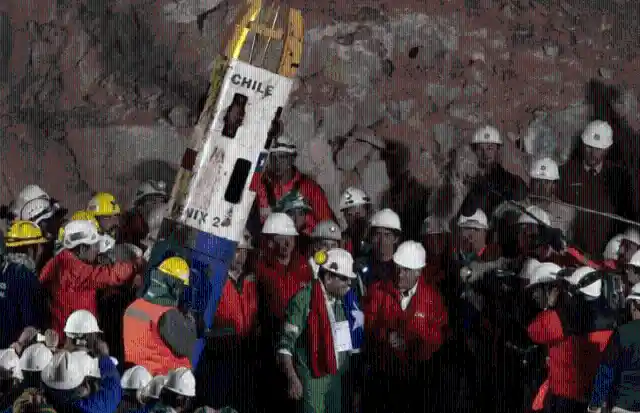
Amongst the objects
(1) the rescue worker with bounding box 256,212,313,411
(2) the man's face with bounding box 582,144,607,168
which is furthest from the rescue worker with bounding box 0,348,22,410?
(2) the man's face with bounding box 582,144,607,168

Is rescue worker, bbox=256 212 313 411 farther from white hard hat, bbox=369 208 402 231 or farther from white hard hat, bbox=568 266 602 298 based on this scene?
white hard hat, bbox=568 266 602 298

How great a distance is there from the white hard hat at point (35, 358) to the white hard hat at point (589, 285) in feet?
13.1

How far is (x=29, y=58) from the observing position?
52.3 feet

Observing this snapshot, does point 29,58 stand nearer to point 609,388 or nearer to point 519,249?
point 519,249

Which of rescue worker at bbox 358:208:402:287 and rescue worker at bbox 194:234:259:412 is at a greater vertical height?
rescue worker at bbox 358:208:402:287

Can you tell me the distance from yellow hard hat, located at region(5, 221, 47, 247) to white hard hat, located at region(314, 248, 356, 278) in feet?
8.59

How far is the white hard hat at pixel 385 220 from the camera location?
12047 mm

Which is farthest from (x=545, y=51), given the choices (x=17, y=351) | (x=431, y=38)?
(x=17, y=351)

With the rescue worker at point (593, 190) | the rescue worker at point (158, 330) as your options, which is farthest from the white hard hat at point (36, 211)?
the rescue worker at point (593, 190)

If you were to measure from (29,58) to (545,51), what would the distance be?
5.98 m

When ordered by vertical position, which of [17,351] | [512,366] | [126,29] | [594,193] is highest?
[126,29]

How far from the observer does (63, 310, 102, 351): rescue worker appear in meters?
10.1

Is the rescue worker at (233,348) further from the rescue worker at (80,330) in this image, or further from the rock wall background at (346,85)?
the rock wall background at (346,85)

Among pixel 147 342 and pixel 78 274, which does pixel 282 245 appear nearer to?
pixel 78 274
